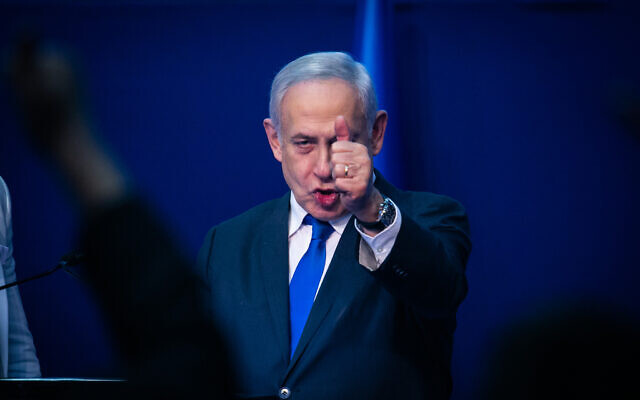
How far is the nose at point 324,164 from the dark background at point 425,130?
757 millimetres

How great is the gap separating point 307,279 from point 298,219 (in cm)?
17

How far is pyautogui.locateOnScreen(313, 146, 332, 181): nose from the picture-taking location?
1.43m

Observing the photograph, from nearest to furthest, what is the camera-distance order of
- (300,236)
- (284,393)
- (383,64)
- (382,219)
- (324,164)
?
(382,219) < (284,393) < (324,164) < (300,236) < (383,64)

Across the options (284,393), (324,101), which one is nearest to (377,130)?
(324,101)

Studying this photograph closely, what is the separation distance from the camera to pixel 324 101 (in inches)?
57.6

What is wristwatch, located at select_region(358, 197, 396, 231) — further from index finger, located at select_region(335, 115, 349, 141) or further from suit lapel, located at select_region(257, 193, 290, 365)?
suit lapel, located at select_region(257, 193, 290, 365)

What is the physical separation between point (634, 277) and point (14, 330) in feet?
5.91

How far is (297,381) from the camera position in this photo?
1.31 m

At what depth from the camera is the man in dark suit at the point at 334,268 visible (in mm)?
1170

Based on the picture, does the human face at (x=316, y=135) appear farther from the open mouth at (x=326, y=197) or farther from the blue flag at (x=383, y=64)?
the blue flag at (x=383, y=64)

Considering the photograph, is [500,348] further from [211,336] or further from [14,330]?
[14,330]

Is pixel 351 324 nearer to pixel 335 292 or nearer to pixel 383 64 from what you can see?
pixel 335 292

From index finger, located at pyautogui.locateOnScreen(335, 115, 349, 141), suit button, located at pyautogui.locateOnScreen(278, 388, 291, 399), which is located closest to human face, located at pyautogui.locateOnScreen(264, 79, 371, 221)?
index finger, located at pyautogui.locateOnScreen(335, 115, 349, 141)

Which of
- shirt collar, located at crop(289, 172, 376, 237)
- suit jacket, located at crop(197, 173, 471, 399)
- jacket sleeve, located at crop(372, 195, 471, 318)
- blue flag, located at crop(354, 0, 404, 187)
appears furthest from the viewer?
blue flag, located at crop(354, 0, 404, 187)
